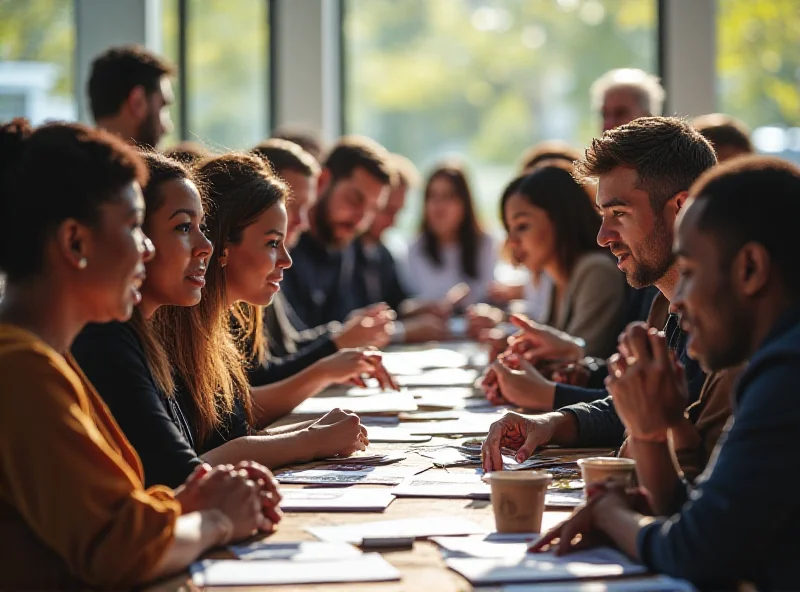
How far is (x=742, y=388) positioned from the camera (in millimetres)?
1450

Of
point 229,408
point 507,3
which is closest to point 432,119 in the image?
point 507,3

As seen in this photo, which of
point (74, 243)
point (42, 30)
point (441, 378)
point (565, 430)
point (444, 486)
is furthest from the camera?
point (42, 30)

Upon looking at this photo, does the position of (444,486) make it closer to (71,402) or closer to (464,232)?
(71,402)

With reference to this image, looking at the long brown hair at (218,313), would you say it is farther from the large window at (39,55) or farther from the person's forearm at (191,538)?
the large window at (39,55)

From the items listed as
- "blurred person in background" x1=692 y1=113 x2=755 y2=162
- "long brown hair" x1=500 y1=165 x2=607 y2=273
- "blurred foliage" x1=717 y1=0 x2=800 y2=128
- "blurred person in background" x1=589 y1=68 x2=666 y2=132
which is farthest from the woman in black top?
"blurred foliage" x1=717 y1=0 x2=800 y2=128

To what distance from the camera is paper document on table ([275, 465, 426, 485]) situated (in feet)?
7.08

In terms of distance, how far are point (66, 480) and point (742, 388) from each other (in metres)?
0.87

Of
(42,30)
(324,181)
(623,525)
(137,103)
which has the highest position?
(42,30)

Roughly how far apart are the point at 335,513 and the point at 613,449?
0.84 m

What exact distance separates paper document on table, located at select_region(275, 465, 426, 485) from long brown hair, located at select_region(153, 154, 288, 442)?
1.09ft

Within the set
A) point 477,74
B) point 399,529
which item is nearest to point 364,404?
point 399,529

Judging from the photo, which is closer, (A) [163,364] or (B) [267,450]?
(A) [163,364]

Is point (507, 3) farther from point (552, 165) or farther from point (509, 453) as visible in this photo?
point (509, 453)

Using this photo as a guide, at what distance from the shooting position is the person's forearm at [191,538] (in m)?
1.49
